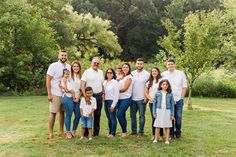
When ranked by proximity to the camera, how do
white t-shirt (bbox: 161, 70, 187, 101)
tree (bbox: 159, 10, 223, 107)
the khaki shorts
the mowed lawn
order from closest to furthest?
the mowed lawn → the khaki shorts → white t-shirt (bbox: 161, 70, 187, 101) → tree (bbox: 159, 10, 223, 107)

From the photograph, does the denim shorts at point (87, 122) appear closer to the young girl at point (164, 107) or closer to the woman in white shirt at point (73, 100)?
the woman in white shirt at point (73, 100)

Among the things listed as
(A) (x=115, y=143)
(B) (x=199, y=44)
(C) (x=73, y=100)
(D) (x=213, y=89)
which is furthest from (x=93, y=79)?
(D) (x=213, y=89)

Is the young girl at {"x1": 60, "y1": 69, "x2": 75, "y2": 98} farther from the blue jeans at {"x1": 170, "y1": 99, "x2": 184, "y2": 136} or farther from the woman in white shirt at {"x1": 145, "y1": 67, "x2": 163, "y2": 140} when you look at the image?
the blue jeans at {"x1": 170, "y1": 99, "x2": 184, "y2": 136}

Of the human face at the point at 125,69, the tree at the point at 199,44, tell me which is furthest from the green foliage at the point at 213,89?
the human face at the point at 125,69

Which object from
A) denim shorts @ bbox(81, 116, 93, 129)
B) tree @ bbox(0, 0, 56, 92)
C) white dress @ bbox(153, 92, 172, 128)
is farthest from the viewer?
tree @ bbox(0, 0, 56, 92)

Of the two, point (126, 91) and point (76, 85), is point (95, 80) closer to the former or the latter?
point (76, 85)

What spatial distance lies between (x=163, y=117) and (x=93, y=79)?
1.74 m

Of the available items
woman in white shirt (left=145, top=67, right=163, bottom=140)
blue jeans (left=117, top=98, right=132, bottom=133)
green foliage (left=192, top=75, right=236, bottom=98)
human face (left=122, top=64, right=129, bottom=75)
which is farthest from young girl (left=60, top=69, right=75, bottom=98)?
green foliage (left=192, top=75, right=236, bottom=98)

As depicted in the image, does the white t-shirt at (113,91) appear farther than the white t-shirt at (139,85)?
No

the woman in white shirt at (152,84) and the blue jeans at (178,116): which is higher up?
the woman in white shirt at (152,84)

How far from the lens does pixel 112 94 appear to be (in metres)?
9.13

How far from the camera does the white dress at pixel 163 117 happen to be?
879cm

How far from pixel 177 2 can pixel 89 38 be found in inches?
741

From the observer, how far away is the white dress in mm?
8794
